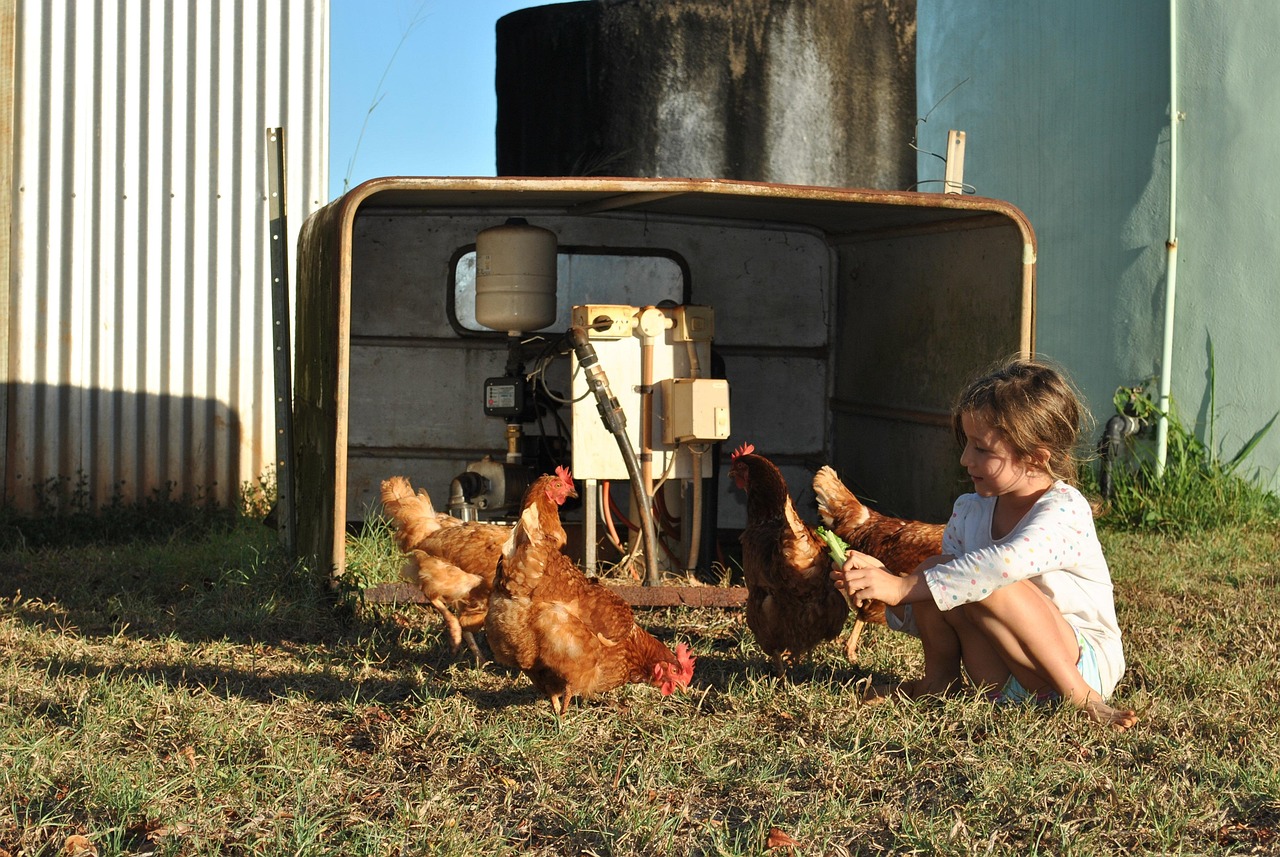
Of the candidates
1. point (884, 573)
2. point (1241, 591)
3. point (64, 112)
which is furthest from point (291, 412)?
point (1241, 591)

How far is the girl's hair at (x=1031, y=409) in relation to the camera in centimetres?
354

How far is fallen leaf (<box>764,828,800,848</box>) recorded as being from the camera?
2947 mm

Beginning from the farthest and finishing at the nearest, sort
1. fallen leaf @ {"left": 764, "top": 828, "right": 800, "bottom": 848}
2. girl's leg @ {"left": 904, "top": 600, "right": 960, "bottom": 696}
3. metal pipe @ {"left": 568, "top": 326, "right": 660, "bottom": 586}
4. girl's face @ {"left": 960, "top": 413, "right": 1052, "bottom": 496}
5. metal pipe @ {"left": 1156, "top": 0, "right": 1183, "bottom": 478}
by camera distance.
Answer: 1. metal pipe @ {"left": 1156, "top": 0, "right": 1183, "bottom": 478}
2. metal pipe @ {"left": 568, "top": 326, "right": 660, "bottom": 586}
3. girl's leg @ {"left": 904, "top": 600, "right": 960, "bottom": 696}
4. girl's face @ {"left": 960, "top": 413, "right": 1052, "bottom": 496}
5. fallen leaf @ {"left": 764, "top": 828, "right": 800, "bottom": 848}

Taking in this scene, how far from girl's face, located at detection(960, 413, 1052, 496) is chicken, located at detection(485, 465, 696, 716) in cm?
122

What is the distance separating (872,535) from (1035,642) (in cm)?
144

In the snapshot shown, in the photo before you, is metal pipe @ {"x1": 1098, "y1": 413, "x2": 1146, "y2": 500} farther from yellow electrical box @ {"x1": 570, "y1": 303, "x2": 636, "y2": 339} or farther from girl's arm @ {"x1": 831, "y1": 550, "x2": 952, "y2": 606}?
girl's arm @ {"x1": 831, "y1": 550, "x2": 952, "y2": 606}

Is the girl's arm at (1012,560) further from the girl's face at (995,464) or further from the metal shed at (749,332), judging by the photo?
the metal shed at (749,332)

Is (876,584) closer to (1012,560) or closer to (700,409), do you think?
(1012,560)


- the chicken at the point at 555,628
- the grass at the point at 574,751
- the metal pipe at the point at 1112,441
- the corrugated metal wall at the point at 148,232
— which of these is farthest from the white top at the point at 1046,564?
the corrugated metal wall at the point at 148,232

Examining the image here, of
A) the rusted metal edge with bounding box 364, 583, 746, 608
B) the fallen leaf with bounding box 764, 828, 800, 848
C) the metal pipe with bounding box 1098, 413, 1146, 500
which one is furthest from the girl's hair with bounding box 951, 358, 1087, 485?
the metal pipe with bounding box 1098, 413, 1146, 500

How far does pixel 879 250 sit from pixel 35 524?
506 centimetres

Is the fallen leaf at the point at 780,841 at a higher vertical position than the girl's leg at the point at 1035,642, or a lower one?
lower

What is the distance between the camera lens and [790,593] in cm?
437

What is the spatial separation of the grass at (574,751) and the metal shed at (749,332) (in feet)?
4.43
